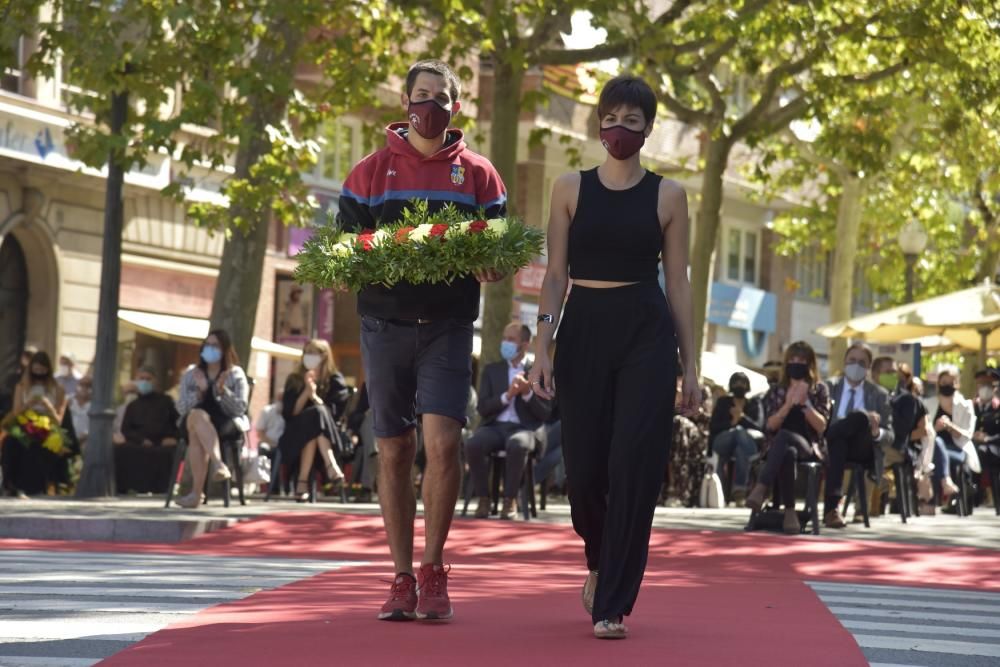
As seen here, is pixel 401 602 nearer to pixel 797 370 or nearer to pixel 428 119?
pixel 428 119

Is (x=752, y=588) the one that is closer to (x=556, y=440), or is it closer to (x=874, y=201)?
(x=556, y=440)

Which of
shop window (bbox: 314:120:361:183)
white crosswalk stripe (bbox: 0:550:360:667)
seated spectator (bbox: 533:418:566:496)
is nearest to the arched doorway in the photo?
shop window (bbox: 314:120:361:183)

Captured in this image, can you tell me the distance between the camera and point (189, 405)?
64.3 feet

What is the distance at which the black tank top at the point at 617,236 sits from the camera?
311 inches

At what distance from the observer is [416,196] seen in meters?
8.20

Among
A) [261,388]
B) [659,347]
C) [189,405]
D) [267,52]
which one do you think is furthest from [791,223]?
[659,347]

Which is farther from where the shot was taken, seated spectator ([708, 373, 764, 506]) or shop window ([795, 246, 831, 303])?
shop window ([795, 246, 831, 303])

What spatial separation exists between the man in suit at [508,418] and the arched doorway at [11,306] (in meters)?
14.3

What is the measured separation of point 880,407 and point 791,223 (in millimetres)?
26257

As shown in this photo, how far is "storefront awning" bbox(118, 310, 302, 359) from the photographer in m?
31.9

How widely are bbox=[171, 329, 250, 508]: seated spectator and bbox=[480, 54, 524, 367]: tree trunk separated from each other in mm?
4245

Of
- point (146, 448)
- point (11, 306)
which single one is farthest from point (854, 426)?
point (11, 306)

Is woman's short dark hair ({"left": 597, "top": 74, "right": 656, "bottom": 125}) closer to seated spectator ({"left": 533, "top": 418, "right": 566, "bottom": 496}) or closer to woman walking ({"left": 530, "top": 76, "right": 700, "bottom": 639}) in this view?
woman walking ({"left": 530, "top": 76, "right": 700, "bottom": 639})

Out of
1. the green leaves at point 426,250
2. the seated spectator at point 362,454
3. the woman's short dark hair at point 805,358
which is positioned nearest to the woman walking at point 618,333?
the green leaves at point 426,250
